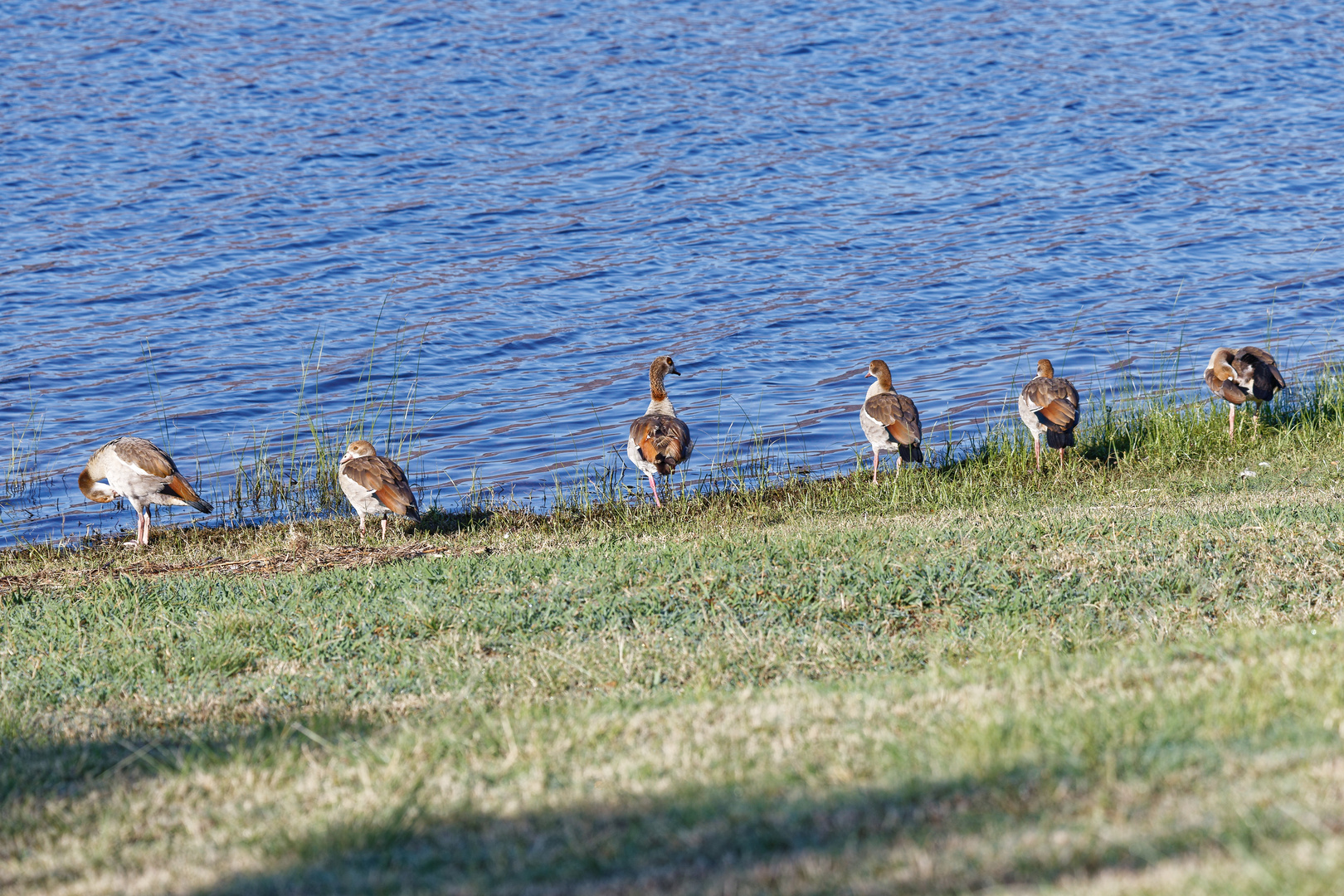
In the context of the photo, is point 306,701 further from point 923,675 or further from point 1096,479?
point 1096,479

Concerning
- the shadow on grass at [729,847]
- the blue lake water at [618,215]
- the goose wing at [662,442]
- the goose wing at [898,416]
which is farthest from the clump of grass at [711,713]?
the blue lake water at [618,215]

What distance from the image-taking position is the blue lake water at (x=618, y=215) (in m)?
17.7

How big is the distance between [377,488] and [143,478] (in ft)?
8.01

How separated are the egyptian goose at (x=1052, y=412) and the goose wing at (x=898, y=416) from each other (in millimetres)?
1145

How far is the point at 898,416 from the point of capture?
13609mm

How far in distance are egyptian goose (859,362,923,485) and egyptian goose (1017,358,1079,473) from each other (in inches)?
44.4

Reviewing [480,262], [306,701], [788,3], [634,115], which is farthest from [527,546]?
[788,3]

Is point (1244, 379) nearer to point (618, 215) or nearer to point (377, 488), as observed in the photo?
point (377, 488)

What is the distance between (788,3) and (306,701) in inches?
1291

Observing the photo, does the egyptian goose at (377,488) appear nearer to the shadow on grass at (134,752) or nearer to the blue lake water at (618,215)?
the blue lake water at (618,215)

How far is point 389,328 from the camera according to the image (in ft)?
65.2

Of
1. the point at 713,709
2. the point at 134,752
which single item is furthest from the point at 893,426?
the point at 134,752

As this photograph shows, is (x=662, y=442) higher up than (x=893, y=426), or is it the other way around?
(x=662, y=442)

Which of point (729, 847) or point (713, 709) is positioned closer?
point (729, 847)
